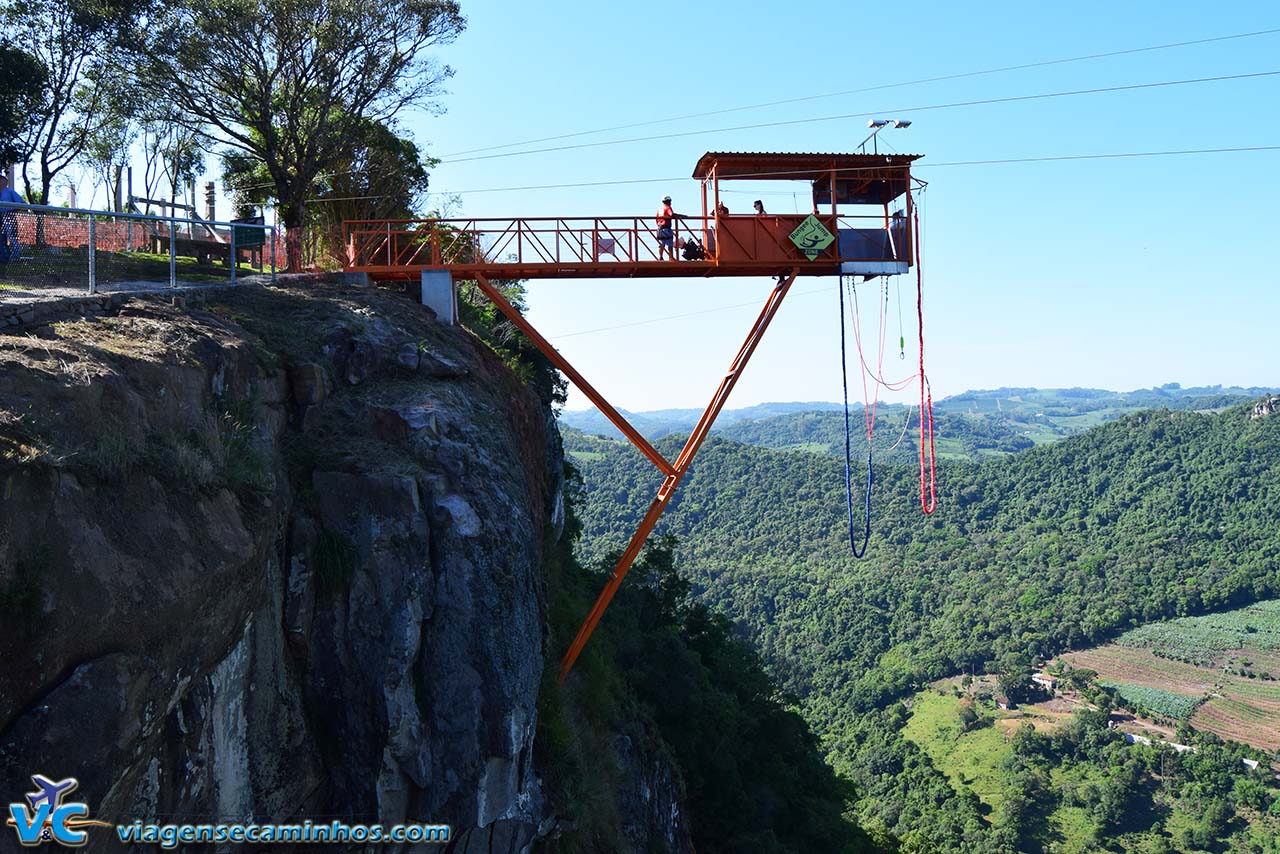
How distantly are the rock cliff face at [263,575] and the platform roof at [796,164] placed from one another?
7.34 metres

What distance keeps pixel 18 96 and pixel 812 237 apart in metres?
24.9

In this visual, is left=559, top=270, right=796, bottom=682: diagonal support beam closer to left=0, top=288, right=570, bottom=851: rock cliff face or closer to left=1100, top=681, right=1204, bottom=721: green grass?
left=0, top=288, right=570, bottom=851: rock cliff face

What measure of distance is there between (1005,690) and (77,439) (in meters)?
118

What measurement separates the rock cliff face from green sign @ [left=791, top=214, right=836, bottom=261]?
24.0 feet

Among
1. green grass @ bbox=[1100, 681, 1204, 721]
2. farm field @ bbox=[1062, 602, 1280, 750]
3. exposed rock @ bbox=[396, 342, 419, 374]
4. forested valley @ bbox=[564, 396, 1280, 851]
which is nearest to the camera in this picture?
exposed rock @ bbox=[396, 342, 419, 374]

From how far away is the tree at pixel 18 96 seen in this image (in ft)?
90.6

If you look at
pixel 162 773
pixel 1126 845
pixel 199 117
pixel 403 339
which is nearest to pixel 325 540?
pixel 162 773

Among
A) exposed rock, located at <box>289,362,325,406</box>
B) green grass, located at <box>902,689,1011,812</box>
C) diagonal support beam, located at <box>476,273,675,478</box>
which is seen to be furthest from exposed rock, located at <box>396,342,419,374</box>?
green grass, located at <box>902,689,1011,812</box>

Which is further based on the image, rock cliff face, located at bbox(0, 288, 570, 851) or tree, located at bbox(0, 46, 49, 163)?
tree, located at bbox(0, 46, 49, 163)

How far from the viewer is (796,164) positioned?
18656mm

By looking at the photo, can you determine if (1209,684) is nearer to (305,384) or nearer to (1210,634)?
(1210,634)

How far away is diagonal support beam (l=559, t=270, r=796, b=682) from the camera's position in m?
16.4

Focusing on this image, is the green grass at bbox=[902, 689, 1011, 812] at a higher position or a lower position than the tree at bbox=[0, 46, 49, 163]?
lower

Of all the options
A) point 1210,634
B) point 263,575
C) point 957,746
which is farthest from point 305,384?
point 1210,634
